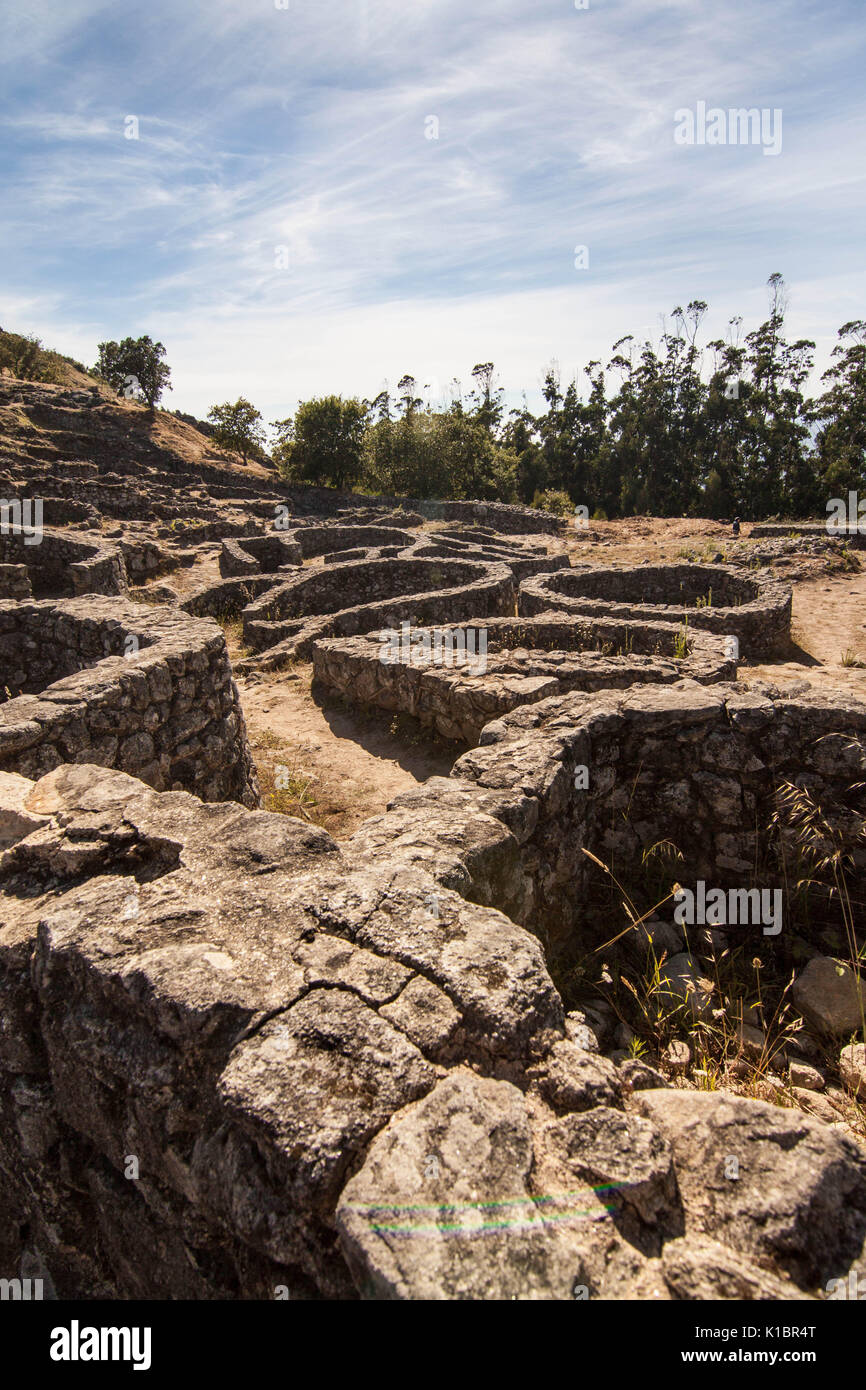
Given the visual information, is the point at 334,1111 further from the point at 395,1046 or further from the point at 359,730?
the point at 359,730

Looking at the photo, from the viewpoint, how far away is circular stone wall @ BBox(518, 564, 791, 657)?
1104cm

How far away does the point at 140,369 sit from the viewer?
40.2m

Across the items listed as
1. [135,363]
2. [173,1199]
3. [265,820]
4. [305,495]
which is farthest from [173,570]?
[135,363]

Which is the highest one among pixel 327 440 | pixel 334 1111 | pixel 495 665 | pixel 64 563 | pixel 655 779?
pixel 327 440

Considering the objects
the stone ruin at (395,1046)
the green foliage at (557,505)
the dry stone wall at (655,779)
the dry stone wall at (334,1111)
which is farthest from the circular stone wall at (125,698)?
the green foliage at (557,505)

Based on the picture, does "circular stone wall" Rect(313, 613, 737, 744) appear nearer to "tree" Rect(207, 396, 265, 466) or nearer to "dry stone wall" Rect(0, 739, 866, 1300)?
"dry stone wall" Rect(0, 739, 866, 1300)

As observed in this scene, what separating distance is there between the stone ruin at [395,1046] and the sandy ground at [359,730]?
203 centimetres

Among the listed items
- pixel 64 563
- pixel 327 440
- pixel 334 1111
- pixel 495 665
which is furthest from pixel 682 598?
pixel 327 440

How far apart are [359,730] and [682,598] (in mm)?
9048

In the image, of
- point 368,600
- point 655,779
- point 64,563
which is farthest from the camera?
point 368,600

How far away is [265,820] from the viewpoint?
124 inches

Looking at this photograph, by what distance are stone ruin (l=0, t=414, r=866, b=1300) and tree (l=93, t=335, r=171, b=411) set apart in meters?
41.9
